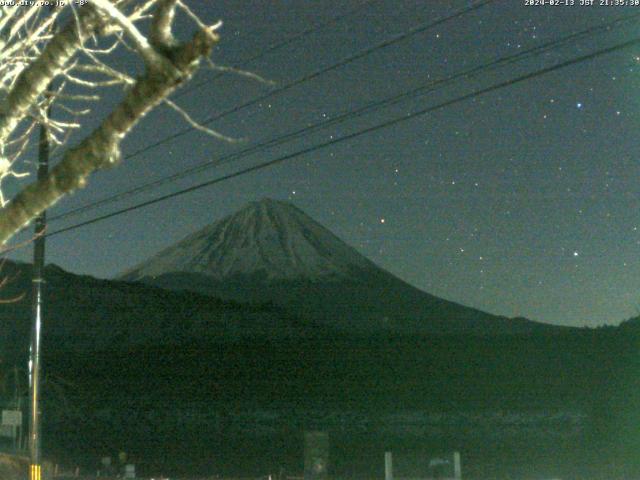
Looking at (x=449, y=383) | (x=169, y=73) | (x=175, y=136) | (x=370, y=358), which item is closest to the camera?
(x=169, y=73)

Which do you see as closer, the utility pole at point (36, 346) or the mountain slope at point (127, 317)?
the utility pole at point (36, 346)

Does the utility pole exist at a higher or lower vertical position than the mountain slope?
lower

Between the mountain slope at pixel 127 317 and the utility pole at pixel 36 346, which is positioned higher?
the mountain slope at pixel 127 317

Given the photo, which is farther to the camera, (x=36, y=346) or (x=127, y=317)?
(x=127, y=317)

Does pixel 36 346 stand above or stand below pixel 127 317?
below

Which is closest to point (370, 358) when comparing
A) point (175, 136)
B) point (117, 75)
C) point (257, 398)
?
point (257, 398)

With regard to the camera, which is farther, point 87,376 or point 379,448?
point 87,376

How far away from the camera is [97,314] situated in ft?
385

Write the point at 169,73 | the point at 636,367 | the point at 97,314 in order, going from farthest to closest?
the point at 97,314 < the point at 636,367 < the point at 169,73

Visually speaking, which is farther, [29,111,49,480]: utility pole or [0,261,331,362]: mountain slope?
[0,261,331,362]: mountain slope

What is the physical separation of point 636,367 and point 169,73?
78075 millimetres

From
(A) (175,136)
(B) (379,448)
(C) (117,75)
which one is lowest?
(B) (379,448)

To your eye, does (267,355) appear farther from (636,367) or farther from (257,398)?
(636,367)

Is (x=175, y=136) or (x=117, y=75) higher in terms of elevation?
(x=175, y=136)
